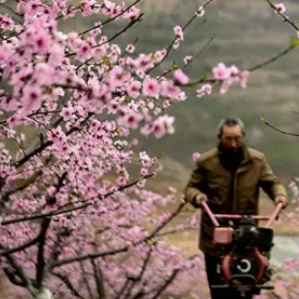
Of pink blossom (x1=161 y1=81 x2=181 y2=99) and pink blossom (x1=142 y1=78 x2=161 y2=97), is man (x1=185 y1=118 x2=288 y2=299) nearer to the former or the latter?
pink blossom (x1=142 y1=78 x2=161 y2=97)

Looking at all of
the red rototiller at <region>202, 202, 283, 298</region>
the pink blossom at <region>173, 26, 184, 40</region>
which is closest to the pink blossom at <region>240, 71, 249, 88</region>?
A: the red rototiller at <region>202, 202, 283, 298</region>

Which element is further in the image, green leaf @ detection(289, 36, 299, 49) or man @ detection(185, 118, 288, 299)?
man @ detection(185, 118, 288, 299)

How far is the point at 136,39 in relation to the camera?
590 cm

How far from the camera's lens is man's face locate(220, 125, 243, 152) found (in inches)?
164

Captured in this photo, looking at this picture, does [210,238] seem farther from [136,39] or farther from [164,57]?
[136,39]

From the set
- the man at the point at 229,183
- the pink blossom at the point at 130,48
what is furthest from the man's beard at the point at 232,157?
the pink blossom at the point at 130,48

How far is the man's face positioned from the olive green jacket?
0.49 feet

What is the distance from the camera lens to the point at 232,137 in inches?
165

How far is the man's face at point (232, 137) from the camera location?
4.16 m

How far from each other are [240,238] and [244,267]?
0.19 m

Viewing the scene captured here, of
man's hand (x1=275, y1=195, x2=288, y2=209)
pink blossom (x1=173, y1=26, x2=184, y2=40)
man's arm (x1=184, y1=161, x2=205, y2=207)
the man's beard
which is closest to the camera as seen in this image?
man's hand (x1=275, y1=195, x2=288, y2=209)

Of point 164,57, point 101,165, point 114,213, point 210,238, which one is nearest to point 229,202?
point 210,238

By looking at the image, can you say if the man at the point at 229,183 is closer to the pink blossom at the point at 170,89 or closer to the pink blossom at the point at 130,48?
the pink blossom at the point at 170,89

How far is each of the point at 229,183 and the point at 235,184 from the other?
0.17 feet
